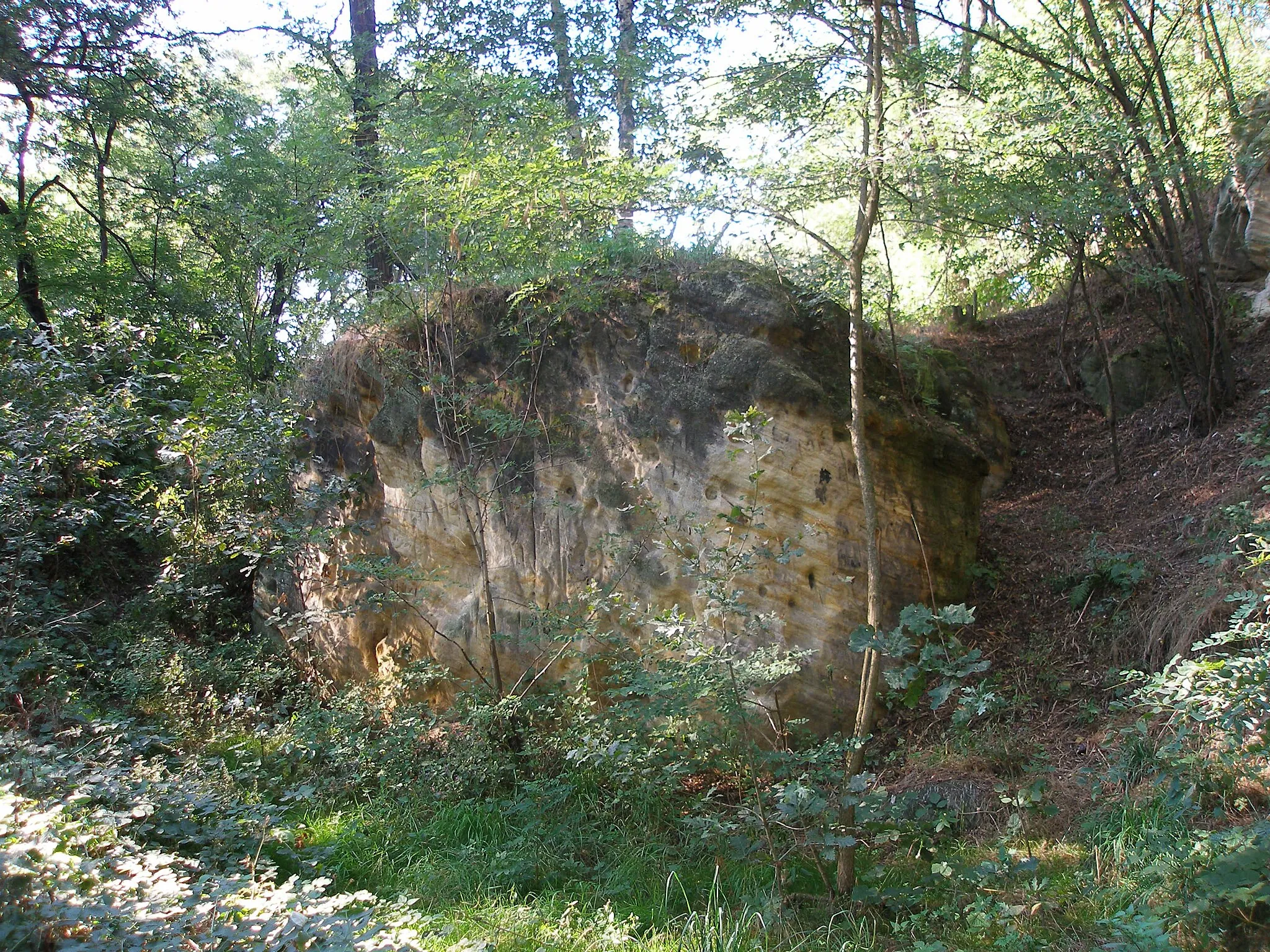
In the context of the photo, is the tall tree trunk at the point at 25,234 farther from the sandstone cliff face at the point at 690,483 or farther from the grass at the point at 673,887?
the grass at the point at 673,887

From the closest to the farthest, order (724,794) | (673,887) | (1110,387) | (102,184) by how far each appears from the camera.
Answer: (673,887) < (724,794) < (1110,387) < (102,184)

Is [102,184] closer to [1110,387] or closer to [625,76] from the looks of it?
[625,76]

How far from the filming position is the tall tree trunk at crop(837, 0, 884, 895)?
4.25 metres

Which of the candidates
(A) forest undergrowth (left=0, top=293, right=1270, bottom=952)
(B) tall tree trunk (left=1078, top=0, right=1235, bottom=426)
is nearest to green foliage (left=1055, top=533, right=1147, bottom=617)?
(A) forest undergrowth (left=0, top=293, right=1270, bottom=952)

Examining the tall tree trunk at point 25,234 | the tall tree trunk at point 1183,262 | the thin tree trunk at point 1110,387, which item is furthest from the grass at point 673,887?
the tall tree trunk at point 25,234

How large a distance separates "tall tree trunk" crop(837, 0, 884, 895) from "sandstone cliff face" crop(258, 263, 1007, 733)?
4.55 ft

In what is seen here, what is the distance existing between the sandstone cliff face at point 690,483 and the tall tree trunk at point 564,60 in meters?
5.60

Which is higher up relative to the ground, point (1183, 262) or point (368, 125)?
point (368, 125)

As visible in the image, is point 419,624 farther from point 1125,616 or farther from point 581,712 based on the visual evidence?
point 1125,616

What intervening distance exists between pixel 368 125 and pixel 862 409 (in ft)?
23.8

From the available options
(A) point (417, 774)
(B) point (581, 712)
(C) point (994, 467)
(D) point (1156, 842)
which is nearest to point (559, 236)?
(B) point (581, 712)

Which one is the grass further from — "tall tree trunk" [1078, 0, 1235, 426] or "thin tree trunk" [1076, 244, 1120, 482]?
"tall tree trunk" [1078, 0, 1235, 426]

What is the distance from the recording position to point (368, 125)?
377 inches

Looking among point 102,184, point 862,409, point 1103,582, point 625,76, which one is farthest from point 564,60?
point 1103,582
